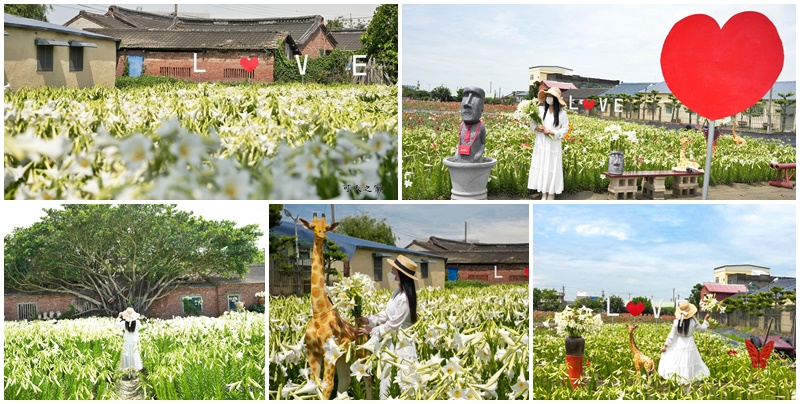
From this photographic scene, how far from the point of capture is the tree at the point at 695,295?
4.98 metres

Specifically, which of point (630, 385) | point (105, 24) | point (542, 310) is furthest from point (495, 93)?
point (105, 24)

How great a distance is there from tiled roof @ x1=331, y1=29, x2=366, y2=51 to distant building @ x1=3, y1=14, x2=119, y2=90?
134 cm

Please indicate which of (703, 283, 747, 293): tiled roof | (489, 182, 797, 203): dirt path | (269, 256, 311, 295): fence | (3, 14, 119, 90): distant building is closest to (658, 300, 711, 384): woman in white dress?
(703, 283, 747, 293): tiled roof

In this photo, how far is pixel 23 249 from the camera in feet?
15.1

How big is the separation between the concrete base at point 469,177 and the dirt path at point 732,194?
577mm

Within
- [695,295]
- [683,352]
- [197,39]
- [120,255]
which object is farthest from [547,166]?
[120,255]

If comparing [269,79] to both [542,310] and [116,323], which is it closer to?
[116,323]

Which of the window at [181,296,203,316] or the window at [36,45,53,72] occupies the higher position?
the window at [36,45,53,72]

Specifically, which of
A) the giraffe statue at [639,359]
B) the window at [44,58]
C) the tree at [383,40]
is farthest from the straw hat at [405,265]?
the window at [44,58]

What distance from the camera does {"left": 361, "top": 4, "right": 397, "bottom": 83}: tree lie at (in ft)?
15.3

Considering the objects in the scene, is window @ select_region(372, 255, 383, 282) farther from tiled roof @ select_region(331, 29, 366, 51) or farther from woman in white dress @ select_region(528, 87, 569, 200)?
woman in white dress @ select_region(528, 87, 569, 200)

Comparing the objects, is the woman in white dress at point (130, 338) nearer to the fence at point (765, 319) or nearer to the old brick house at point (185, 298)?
the old brick house at point (185, 298)

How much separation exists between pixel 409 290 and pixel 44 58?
8.41 ft

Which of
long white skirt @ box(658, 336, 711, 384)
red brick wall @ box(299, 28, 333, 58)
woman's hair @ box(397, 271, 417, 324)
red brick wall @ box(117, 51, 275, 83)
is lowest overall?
long white skirt @ box(658, 336, 711, 384)
